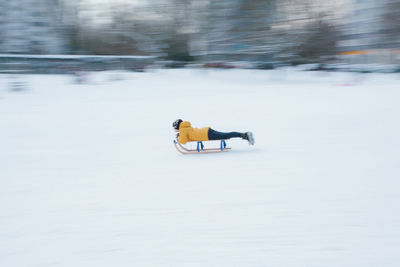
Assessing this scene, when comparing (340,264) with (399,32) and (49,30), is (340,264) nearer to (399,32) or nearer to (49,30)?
(399,32)

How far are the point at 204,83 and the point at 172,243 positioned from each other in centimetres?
1834

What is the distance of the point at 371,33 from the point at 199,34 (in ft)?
44.7

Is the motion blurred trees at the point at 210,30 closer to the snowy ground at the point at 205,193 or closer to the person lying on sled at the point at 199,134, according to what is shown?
the snowy ground at the point at 205,193

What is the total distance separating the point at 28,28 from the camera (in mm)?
27562

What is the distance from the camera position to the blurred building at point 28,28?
88.8ft

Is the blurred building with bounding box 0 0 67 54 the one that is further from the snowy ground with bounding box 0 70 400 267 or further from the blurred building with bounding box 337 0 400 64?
the blurred building with bounding box 337 0 400 64

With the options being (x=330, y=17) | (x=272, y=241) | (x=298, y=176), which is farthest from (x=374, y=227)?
(x=330, y=17)

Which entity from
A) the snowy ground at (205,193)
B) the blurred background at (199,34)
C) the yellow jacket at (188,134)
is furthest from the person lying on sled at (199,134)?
the blurred background at (199,34)

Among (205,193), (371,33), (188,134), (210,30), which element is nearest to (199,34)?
(210,30)

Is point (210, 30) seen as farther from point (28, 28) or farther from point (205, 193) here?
point (205, 193)

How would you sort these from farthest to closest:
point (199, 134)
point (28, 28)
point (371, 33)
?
point (28, 28)
point (371, 33)
point (199, 134)

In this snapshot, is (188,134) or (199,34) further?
(199,34)

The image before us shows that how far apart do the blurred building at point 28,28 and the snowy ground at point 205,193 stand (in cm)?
1968

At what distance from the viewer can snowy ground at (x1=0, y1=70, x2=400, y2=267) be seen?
323 centimetres
